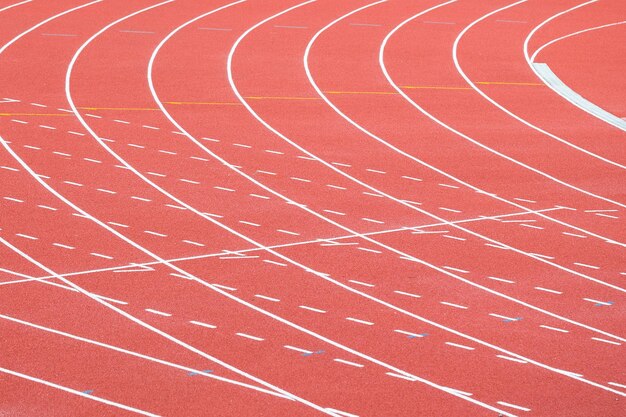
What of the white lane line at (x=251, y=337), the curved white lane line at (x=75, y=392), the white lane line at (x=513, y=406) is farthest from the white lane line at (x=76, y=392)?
the white lane line at (x=513, y=406)

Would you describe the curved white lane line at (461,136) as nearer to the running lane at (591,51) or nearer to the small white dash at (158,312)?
the running lane at (591,51)

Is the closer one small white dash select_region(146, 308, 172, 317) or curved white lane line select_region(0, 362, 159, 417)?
curved white lane line select_region(0, 362, 159, 417)

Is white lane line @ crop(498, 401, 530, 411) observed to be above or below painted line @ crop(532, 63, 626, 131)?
below

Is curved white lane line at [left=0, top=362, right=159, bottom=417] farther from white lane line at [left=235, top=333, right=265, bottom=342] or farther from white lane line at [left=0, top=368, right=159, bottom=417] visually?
white lane line at [left=235, top=333, right=265, bottom=342]

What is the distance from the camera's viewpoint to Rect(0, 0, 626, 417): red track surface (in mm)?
7402

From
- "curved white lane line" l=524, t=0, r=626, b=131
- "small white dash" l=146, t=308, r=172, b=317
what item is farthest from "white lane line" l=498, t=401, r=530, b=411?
"curved white lane line" l=524, t=0, r=626, b=131

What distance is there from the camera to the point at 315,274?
946 cm

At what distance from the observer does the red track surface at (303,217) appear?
740 cm

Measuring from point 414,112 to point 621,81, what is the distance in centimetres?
427

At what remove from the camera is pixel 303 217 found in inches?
434

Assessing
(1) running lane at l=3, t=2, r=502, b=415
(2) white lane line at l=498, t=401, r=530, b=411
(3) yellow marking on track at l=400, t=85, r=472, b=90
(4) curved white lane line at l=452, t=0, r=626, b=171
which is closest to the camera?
(2) white lane line at l=498, t=401, r=530, b=411

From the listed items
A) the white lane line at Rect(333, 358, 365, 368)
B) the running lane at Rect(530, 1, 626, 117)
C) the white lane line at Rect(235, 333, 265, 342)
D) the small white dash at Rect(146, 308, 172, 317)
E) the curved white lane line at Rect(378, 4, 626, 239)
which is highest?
the running lane at Rect(530, 1, 626, 117)

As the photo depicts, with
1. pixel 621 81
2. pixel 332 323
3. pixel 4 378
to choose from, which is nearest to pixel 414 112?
pixel 621 81

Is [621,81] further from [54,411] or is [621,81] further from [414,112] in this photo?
[54,411]
